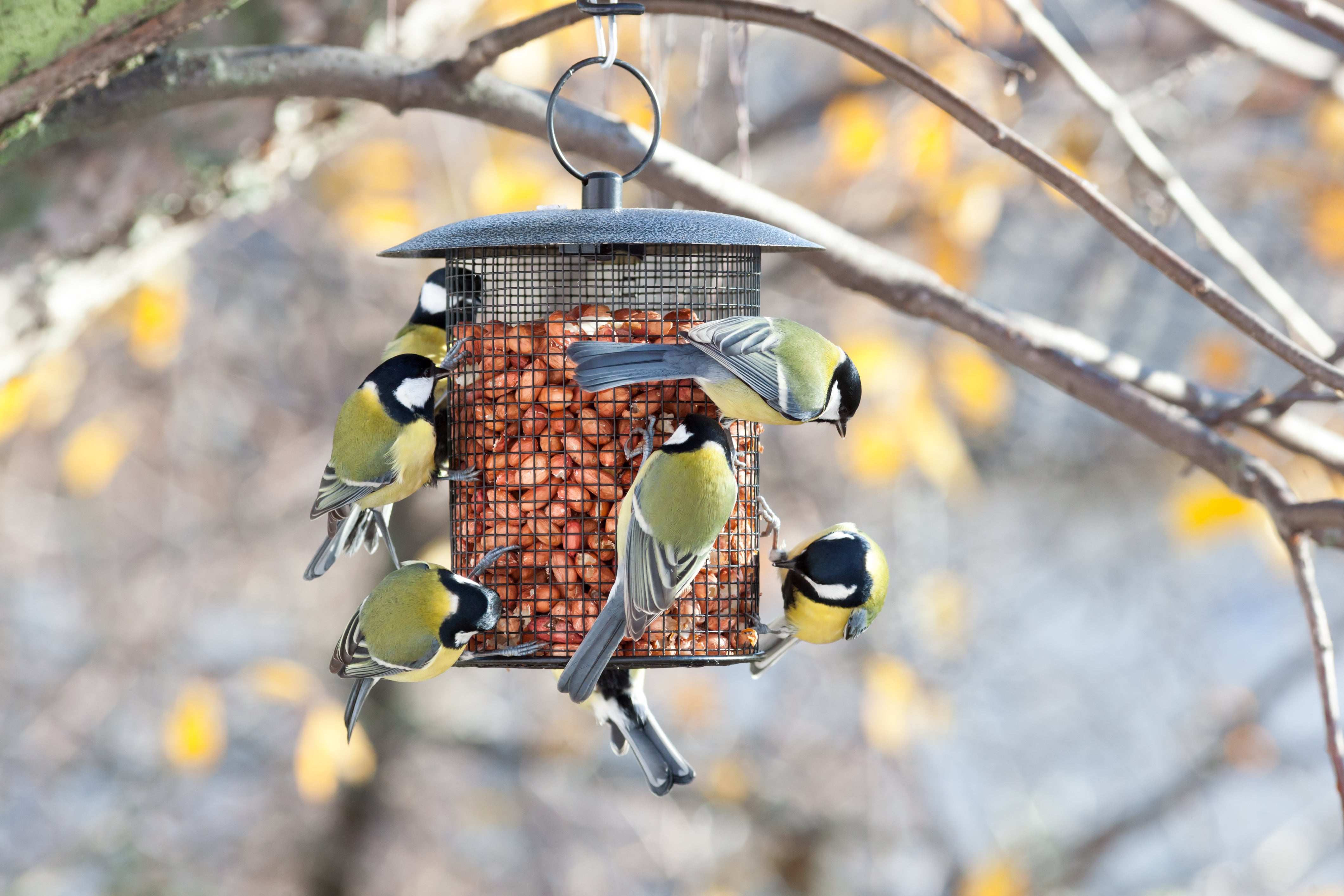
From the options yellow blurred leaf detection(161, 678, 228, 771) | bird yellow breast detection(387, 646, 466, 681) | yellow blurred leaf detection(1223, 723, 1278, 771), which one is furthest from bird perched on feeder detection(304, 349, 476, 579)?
yellow blurred leaf detection(1223, 723, 1278, 771)

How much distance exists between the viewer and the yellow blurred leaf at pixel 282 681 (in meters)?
5.23

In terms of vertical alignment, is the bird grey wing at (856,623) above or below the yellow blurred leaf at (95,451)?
below

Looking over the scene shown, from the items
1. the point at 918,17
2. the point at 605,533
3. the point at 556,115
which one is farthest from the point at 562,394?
the point at 918,17

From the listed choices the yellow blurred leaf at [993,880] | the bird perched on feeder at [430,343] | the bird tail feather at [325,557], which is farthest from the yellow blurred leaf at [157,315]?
the yellow blurred leaf at [993,880]

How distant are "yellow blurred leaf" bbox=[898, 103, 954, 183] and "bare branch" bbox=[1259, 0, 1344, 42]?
227cm

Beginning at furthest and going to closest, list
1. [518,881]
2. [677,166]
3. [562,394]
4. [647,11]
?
[518,881]
[677,166]
[562,394]
[647,11]

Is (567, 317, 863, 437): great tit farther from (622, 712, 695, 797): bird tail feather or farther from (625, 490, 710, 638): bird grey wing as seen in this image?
(622, 712, 695, 797): bird tail feather

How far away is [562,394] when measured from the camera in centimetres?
246

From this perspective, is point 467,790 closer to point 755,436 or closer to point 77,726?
point 77,726

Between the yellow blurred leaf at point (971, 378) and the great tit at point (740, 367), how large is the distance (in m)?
3.11

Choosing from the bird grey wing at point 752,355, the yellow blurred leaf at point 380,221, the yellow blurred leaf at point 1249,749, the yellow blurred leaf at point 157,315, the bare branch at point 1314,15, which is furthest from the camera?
the yellow blurred leaf at point 1249,749

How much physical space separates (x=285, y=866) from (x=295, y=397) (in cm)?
230

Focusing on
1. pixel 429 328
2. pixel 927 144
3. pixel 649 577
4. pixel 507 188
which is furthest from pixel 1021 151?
pixel 507 188

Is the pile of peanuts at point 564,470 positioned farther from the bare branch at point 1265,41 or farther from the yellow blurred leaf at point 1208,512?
the yellow blurred leaf at point 1208,512
